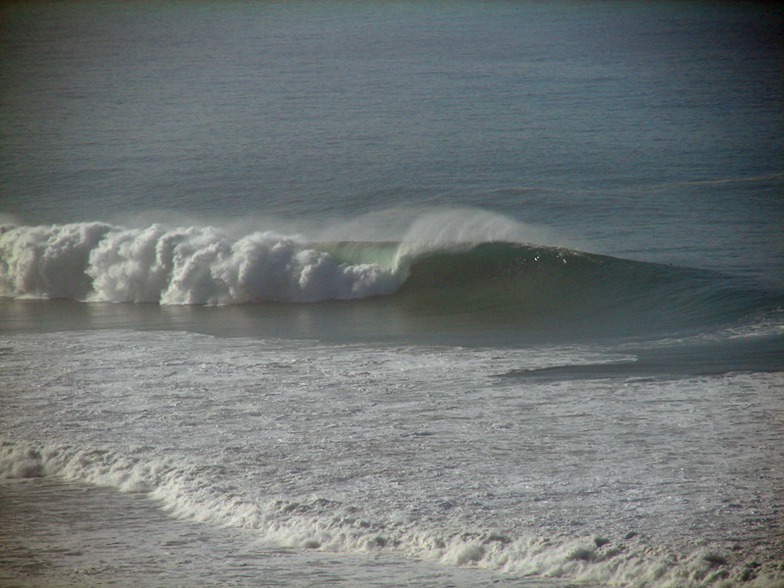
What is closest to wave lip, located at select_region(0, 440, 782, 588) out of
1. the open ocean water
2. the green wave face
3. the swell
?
the open ocean water

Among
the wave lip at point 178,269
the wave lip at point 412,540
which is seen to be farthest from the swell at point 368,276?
the wave lip at point 412,540

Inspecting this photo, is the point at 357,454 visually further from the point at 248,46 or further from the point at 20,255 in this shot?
the point at 248,46

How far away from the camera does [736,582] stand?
2918 millimetres

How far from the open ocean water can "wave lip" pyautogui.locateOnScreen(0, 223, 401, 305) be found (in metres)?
0.04

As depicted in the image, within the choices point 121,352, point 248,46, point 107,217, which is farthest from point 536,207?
point 248,46

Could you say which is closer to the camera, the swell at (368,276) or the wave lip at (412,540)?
the wave lip at (412,540)

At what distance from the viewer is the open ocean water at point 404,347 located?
3395mm

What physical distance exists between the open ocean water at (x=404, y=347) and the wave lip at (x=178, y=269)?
36 millimetres

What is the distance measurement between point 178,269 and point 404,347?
4.28 metres

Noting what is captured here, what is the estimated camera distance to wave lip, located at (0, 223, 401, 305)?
10070 mm

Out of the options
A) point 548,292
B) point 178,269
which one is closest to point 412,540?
point 548,292

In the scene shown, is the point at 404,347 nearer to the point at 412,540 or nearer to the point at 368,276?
the point at 368,276

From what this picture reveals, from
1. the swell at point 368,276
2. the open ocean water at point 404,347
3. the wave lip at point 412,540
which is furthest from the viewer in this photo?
the swell at point 368,276

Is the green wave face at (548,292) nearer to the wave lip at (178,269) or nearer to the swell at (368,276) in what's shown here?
the swell at (368,276)
